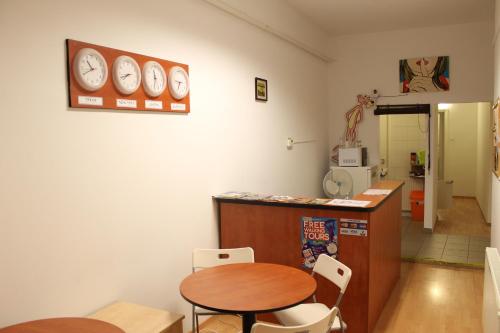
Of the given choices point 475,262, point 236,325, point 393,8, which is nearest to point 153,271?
point 236,325

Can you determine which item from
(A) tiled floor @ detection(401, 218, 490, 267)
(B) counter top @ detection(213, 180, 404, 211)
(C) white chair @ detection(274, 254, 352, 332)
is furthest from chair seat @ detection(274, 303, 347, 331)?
(A) tiled floor @ detection(401, 218, 490, 267)

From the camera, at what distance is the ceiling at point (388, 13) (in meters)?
5.25

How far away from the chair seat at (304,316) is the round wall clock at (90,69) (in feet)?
6.09

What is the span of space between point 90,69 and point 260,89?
239cm

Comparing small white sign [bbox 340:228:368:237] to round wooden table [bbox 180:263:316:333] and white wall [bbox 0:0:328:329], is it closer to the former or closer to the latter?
round wooden table [bbox 180:263:316:333]

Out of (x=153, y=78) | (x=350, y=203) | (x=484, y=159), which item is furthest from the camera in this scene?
(x=484, y=159)

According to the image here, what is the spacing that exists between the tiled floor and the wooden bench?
3818 mm

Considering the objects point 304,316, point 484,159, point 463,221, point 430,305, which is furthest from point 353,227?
point 484,159

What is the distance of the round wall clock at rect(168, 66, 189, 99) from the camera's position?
3.18 metres

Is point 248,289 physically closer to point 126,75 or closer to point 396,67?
point 126,75

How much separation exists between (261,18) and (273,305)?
10.8 feet

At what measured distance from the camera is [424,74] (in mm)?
6410

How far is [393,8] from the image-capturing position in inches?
215

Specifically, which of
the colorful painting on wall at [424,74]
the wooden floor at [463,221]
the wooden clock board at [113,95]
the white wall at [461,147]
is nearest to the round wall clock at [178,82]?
the wooden clock board at [113,95]
